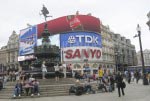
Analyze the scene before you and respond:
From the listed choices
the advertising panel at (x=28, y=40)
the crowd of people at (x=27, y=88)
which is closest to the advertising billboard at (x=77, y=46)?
the advertising panel at (x=28, y=40)

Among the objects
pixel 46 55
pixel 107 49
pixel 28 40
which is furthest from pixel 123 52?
pixel 46 55

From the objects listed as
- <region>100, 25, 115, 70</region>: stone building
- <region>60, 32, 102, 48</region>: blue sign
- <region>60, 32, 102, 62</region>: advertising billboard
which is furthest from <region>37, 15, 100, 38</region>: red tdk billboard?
<region>100, 25, 115, 70</region>: stone building

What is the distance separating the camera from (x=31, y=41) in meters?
81.2

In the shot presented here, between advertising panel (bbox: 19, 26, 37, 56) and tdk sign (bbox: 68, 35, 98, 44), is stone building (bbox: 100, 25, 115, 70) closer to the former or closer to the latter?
tdk sign (bbox: 68, 35, 98, 44)

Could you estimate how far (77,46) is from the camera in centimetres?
7475

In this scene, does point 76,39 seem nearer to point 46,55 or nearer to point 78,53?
point 78,53

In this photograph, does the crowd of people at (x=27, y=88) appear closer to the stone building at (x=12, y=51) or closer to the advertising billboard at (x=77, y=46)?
the advertising billboard at (x=77, y=46)

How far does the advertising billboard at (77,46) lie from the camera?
74812 millimetres

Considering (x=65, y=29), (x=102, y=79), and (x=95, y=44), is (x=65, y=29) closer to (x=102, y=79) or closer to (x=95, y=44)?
(x=95, y=44)

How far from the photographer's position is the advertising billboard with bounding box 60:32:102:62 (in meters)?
74.8

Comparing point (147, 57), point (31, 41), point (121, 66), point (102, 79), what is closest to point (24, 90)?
point (102, 79)

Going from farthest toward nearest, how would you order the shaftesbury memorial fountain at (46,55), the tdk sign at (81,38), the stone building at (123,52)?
1. the stone building at (123,52)
2. the tdk sign at (81,38)
3. the shaftesbury memorial fountain at (46,55)

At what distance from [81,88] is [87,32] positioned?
56145mm

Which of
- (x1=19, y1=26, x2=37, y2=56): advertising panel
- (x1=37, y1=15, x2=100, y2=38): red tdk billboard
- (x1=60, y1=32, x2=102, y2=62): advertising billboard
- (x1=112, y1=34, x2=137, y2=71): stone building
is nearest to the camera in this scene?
(x1=60, y1=32, x2=102, y2=62): advertising billboard
